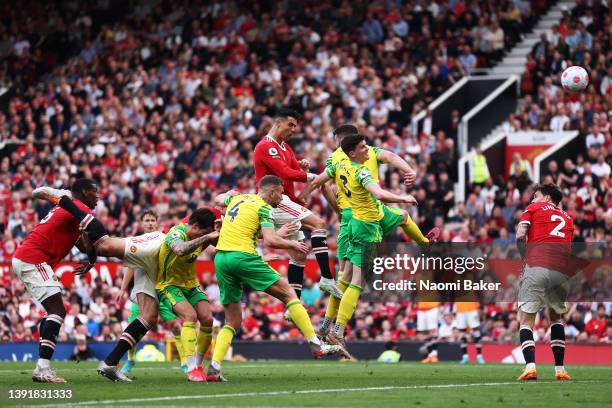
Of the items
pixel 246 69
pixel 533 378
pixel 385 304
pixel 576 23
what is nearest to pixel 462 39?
pixel 576 23

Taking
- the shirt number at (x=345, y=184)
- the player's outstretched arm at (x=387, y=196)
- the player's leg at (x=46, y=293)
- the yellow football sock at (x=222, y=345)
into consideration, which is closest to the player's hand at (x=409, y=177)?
the player's outstretched arm at (x=387, y=196)

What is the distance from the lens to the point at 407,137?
30422 millimetres

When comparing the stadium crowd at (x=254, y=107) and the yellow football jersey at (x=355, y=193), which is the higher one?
the stadium crowd at (x=254, y=107)

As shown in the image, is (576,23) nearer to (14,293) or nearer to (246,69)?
(246,69)

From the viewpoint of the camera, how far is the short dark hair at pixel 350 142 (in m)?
17.0

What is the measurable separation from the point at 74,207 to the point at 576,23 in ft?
59.4

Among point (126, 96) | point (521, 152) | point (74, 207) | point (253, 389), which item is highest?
point (126, 96)

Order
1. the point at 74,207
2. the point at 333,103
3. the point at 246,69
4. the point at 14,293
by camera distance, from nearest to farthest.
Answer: the point at 74,207 → the point at 14,293 → the point at 333,103 → the point at 246,69

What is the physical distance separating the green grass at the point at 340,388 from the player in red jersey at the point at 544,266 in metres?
0.46

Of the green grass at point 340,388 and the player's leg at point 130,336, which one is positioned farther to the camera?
the player's leg at point 130,336

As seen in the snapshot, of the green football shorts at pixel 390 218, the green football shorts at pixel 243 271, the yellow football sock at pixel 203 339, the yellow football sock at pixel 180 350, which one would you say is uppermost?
the green football shorts at pixel 390 218

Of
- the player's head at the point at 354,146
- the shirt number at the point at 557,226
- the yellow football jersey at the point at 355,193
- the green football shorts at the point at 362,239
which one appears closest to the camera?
the shirt number at the point at 557,226

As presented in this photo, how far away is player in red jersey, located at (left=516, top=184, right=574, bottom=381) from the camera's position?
1619cm

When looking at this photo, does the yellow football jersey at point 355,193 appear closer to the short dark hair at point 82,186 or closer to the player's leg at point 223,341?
the player's leg at point 223,341
